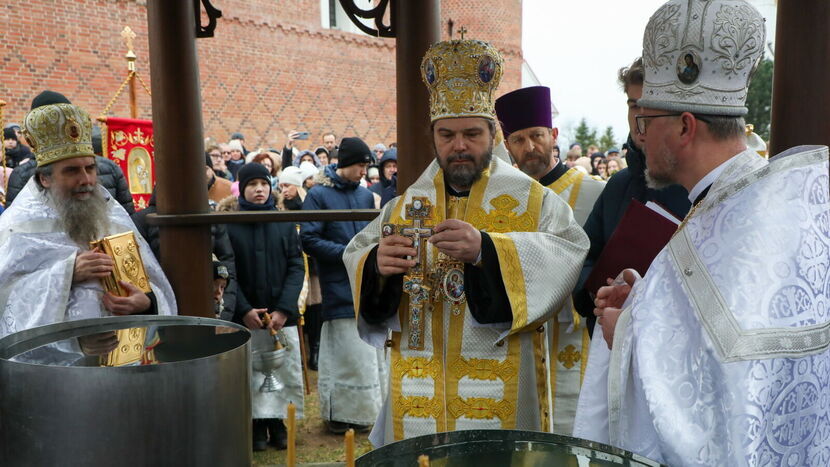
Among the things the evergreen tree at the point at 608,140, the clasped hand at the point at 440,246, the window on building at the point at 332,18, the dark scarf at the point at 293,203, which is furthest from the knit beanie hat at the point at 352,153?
the evergreen tree at the point at 608,140

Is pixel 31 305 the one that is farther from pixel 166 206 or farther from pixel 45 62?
pixel 45 62

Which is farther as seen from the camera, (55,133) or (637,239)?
(55,133)

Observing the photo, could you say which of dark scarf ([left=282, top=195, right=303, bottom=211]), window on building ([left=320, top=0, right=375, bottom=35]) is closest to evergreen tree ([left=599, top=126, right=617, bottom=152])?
window on building ([left=320, top=0, right=375, bottom=35])

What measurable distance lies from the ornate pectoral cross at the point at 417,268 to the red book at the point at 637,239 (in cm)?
61

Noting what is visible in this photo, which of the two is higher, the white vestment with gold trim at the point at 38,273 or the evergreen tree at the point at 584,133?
the evergreen tree at the point at 584,133

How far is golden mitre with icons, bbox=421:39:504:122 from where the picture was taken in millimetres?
2592

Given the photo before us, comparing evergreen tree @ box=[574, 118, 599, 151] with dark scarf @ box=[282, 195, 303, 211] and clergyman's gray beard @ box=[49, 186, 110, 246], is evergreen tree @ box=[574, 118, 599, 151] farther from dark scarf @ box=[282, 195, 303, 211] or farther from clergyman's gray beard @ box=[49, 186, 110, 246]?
clergyman's gray beard @ box=[49, 186, 110, 246]

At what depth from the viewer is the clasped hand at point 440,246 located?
7.57ft

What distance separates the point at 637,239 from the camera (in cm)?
200

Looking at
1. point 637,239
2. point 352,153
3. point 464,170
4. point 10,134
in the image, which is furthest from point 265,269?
point 10,134

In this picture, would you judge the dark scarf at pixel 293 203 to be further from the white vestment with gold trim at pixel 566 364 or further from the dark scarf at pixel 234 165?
the dark scarf at pixel 234 165

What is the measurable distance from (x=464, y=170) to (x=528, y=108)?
1136 millimetres

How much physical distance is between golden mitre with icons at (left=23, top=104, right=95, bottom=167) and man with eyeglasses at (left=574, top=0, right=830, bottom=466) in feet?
6.84

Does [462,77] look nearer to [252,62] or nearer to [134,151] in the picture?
[134,151]
